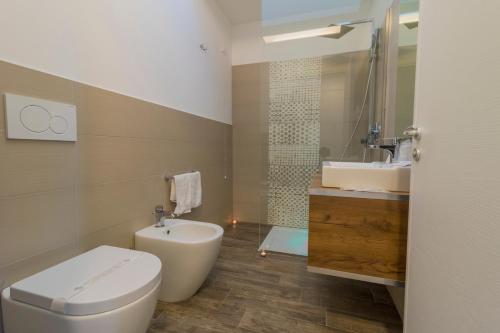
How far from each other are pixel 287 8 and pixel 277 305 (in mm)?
2765

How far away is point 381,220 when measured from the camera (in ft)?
3.49

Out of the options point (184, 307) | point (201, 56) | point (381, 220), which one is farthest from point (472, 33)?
point (201, 56)

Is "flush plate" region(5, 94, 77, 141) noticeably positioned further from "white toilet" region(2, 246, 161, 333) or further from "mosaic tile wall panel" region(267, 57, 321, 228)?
"mosaic tile wall panel" region(267, 57, 321, 228)

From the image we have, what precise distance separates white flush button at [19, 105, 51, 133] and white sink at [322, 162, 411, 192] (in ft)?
4.47

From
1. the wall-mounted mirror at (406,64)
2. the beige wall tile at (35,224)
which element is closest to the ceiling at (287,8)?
the wall-mounted mirror at (406,64)

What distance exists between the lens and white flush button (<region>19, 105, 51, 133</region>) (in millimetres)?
965

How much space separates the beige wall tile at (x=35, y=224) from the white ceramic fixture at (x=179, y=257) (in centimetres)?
43

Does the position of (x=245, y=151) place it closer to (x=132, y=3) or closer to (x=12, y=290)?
(x=132, y=3)

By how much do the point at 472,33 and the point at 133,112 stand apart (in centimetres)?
162

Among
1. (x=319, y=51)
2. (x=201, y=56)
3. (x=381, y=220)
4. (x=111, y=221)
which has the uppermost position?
(x=319, y=51)

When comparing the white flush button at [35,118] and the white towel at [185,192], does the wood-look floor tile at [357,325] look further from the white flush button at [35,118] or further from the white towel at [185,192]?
the white flush button at [35,118]

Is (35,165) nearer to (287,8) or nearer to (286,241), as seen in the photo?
(286,241)

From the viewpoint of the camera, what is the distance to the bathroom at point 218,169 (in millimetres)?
672

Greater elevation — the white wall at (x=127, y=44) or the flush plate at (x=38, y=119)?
the white wall at (x=127, y=44)
